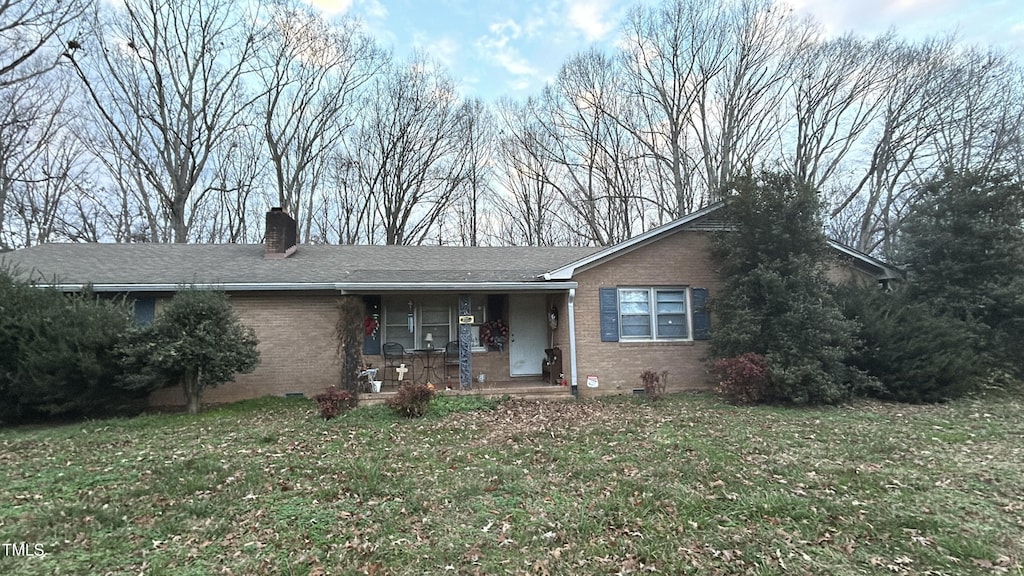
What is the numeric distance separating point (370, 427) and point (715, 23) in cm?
2322

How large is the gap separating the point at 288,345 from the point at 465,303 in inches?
161

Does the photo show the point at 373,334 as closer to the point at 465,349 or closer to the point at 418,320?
the point at 418,320

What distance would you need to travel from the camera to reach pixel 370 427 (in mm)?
7309

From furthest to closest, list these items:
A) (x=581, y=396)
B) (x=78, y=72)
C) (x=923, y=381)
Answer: (x=78, y=72), (x=581, y=396), (x=923, y=381)

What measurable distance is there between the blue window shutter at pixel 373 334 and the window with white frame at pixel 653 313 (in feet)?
19.1

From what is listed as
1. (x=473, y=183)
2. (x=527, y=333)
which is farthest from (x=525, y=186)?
(x=527, y=333)

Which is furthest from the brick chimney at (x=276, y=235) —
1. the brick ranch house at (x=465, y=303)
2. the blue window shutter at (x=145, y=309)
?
the blue window shutter at (x=145, y=309)

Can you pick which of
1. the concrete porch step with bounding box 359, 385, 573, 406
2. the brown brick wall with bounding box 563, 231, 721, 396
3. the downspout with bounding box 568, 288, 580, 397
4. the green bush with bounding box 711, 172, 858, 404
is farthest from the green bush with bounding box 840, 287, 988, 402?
the concrete porch step with bounding box 359, 385, 573, 406

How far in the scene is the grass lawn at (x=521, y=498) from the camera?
134 inches

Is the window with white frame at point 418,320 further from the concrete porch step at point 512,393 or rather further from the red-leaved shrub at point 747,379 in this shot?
the red-leaved shrub at point 747,379

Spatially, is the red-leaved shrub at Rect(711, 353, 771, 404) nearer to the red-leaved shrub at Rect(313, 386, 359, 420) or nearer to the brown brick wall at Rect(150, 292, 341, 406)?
the red-leaved shrub at Rect(313, 386, 359, 420)

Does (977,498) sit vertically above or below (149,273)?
below

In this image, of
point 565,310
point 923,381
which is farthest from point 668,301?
point 923,381

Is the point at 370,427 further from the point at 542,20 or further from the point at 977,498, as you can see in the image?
the point at 542,20
